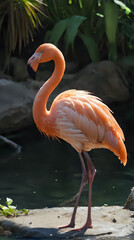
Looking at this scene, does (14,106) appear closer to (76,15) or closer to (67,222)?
(76,15)

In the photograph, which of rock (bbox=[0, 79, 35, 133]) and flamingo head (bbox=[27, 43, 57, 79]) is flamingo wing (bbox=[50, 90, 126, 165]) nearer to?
flamingo head (bbox=[27, 43, 57, 79])

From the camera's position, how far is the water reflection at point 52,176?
237 inches

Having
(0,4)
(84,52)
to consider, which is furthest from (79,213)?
(84,52)

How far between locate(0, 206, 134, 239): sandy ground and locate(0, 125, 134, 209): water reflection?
711 mm

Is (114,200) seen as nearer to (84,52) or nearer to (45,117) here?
(45,117)

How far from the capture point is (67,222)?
15.6 ft

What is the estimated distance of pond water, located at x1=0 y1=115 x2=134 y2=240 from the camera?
6.02m

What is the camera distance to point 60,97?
15.6 feet

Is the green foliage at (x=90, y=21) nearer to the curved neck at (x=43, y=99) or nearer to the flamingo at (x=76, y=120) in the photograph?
the curved neck at (x=43, y=99)

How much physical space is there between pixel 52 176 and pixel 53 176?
0.05 ft

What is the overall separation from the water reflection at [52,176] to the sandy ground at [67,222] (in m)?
0.71

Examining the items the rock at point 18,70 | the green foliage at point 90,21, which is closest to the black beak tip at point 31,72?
the green foliage at point 90,21

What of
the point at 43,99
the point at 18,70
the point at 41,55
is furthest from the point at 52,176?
the point at 18,70

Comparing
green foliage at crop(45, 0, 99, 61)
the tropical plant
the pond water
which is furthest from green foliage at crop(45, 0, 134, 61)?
the pond water
